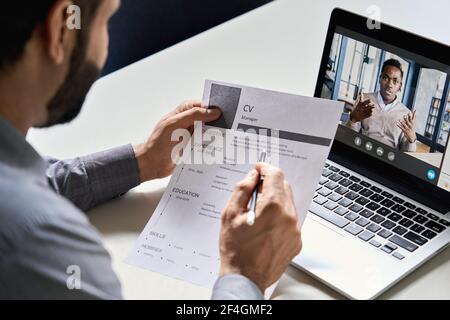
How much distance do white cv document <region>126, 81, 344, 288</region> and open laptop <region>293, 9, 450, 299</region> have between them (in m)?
0.11

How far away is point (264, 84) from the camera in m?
1.59

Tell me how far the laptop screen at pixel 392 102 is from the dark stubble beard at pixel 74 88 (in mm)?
463

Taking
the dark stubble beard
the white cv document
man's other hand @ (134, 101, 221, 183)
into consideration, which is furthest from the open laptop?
the dark stubble beard

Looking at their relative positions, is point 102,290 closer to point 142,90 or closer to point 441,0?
point 142,90

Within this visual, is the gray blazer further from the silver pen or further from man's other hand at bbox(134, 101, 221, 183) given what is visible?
man's other hand at bbox(134, 101, 221, 183)

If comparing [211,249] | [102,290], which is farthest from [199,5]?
[102,290]

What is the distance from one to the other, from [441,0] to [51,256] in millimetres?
1364

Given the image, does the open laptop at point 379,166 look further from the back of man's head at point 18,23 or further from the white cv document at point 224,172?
the back of man's head at point 18,23

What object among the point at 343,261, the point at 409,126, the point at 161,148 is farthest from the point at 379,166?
the point at 161,148

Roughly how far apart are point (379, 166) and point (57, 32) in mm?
614

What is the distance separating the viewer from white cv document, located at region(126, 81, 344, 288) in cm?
109

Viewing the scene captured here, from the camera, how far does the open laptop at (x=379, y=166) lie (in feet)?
3.59

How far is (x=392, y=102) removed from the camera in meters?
1.21

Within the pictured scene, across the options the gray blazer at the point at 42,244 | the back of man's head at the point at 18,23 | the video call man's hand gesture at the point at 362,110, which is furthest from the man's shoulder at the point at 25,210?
the video call man's hand gesture at the point at 362,110
